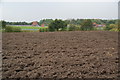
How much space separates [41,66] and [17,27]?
6.22m

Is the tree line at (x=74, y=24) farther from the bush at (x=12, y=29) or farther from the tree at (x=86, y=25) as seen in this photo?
the bush at (x=12, y=29)

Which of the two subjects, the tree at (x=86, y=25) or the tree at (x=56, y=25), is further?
the tree at (x=86, y=25)

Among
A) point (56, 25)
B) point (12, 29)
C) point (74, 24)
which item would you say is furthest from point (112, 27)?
point (12, 29)

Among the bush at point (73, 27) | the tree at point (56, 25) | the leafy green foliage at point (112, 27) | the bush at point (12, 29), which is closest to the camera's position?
the bush at point (12, 29)

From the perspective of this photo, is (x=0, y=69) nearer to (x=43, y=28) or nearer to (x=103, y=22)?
(x=43, y=28)

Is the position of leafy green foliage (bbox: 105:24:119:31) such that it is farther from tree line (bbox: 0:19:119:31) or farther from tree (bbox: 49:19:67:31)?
tree (bbox: 49:19:67:31)

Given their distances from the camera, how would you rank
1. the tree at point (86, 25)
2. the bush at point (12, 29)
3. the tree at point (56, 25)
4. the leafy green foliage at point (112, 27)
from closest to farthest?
the bush at point (12, 29) < the tree at point (56, 25) < the tree at point (86, 25) < the leafy green foliage at point (112, 27)

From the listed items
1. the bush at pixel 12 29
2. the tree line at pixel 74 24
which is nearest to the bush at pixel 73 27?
the tree line at pixel 74 24

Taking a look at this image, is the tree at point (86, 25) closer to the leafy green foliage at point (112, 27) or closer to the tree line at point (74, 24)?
the tree line at point (74, 24)

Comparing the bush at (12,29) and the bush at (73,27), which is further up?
the bush at (73,27)

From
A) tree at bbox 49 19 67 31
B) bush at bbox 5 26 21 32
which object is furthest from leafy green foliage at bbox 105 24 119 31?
bush at bbox 5 26 21 32

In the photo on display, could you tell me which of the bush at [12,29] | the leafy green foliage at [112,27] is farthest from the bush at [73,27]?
the bush at [12,29]

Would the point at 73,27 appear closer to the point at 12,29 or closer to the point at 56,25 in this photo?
the point at 56,25

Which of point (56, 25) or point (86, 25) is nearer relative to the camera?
point (56, 25)
